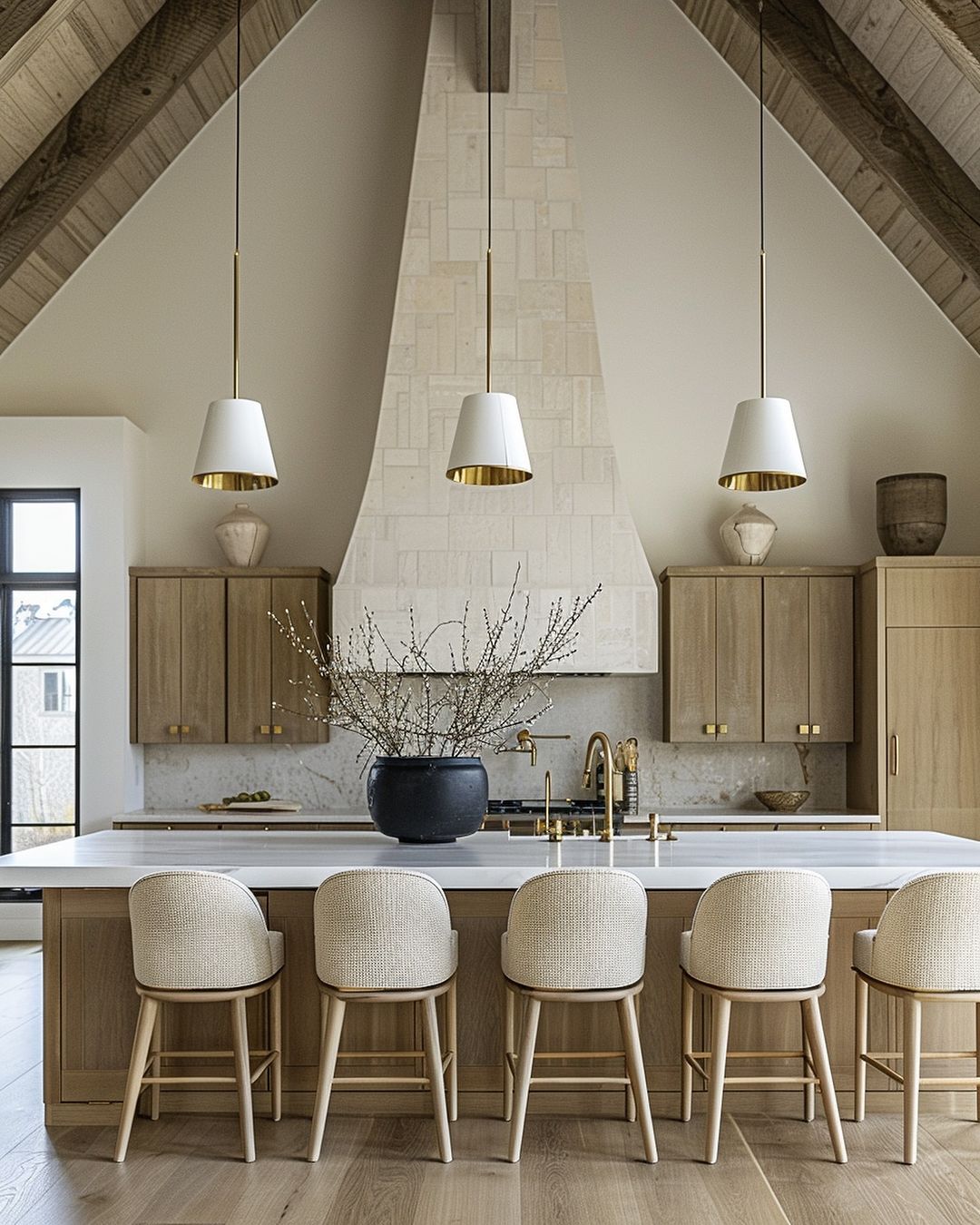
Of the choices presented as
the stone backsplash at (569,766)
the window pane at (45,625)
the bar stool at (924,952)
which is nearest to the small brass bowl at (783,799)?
the stone backsplash at (569,766)

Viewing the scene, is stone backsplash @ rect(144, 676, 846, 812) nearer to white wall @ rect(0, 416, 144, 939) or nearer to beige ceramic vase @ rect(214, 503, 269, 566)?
white wall @ rect(0, 416, 144, 939)

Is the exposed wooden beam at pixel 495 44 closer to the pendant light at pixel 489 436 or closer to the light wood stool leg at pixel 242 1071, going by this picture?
the pendant light at pixel 489 436

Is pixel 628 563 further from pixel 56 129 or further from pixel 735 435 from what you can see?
pixel 56 129

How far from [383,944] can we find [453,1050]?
605mm

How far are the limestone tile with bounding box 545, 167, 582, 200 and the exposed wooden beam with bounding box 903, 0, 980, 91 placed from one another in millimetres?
2082

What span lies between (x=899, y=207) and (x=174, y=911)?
5230 mm

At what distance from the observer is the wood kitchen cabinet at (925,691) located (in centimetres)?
605

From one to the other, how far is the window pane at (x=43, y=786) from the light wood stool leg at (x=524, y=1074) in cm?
408

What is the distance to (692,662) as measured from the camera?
638 centimetres

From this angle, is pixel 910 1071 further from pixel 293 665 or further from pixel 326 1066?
pixel 293 665

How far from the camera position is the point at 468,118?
21.0 ft

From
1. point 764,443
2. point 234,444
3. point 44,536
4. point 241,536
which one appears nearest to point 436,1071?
point 234,444

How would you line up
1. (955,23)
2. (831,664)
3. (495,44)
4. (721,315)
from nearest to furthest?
(955,23) → (495,44) → (831,664) → (721,315)

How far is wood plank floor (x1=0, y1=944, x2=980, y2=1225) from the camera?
315 cm
